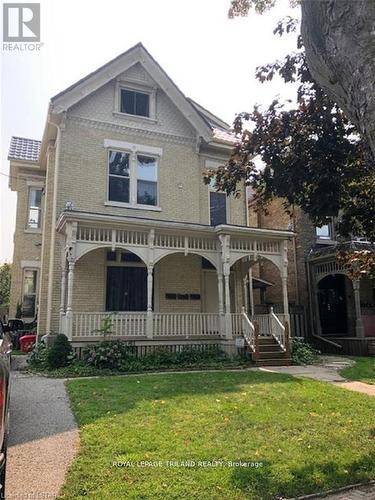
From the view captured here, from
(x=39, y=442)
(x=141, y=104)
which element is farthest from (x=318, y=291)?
(x=39, y=442)

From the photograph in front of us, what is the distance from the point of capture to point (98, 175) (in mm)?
15180

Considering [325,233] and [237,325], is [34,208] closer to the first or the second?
[237,325]

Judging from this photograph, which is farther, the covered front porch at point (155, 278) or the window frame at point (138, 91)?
the window frame at point (138, 91)

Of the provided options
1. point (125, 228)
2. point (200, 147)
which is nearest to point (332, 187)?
point (125, 228)

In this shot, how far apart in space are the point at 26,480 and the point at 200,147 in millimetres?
14612

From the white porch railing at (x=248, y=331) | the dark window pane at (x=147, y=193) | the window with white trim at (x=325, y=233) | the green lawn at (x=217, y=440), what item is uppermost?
the dark window pane at (x=147, y=193)

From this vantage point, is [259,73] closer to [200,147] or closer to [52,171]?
[200,147]

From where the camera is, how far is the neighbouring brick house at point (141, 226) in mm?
13602

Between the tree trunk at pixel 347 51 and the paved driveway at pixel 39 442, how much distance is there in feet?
14.5

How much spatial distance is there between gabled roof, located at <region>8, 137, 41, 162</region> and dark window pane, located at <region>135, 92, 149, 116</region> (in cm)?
537

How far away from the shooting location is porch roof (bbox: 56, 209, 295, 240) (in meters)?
12.7

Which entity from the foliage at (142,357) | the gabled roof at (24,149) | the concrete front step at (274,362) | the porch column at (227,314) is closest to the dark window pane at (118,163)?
the gabled roof at (24,149)

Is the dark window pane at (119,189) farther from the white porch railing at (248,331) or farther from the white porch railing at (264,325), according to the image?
the white porch railing at (264,325)

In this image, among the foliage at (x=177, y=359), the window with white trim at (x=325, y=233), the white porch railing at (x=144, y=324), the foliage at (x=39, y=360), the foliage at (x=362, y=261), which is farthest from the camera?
the window with white trim at (x=325, y=233)
